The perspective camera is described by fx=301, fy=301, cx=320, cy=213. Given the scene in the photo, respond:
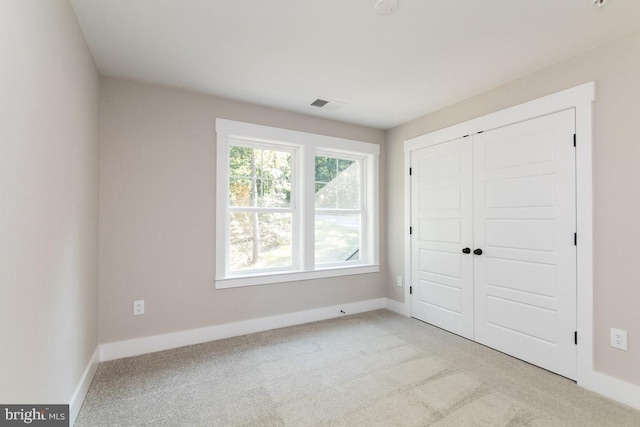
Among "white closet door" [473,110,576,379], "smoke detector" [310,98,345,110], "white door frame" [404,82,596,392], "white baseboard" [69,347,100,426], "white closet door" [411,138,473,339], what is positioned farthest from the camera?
"smoke detector" [310,98,345,110]

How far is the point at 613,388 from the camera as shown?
208 cm

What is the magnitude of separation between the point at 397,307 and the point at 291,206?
76.5 inches

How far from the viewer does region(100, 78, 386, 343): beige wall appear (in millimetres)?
2664

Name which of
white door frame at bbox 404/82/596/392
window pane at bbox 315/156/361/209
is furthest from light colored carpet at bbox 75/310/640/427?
window pane at bbox 315/156/361/209

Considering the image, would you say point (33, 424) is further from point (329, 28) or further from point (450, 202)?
point (450, 202)

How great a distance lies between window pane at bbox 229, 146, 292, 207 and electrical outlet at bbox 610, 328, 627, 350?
302 centimetres

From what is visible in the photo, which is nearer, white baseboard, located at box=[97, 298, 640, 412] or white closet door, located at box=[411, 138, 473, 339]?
white baseboard, located at box=[97, 298, 640, 412]

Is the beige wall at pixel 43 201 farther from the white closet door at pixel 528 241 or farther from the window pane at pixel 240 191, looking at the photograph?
the white closet door at pixel 528 241

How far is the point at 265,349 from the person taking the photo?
9.33 feet

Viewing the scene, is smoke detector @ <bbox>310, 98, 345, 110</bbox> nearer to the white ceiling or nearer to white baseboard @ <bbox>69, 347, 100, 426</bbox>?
the white ceiling

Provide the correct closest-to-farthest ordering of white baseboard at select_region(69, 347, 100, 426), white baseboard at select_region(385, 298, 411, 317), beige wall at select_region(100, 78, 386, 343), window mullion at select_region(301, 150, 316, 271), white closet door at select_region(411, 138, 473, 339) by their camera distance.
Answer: white baseboard at select_region(69, 347, 100, 426), beige wall at select_region(100, 78, 386, 343), white closet door at select_region(411, 138, 473, 339), window mullion at select_region(301, 150, 316, 271), white baseboard at select_region(385, 298, 411, 317)

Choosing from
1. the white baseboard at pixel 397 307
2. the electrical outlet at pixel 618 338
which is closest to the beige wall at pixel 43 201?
the white baseboard at pixel 397 307

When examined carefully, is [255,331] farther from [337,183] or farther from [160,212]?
[337,183]

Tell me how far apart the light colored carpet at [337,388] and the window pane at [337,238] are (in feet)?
3.86
